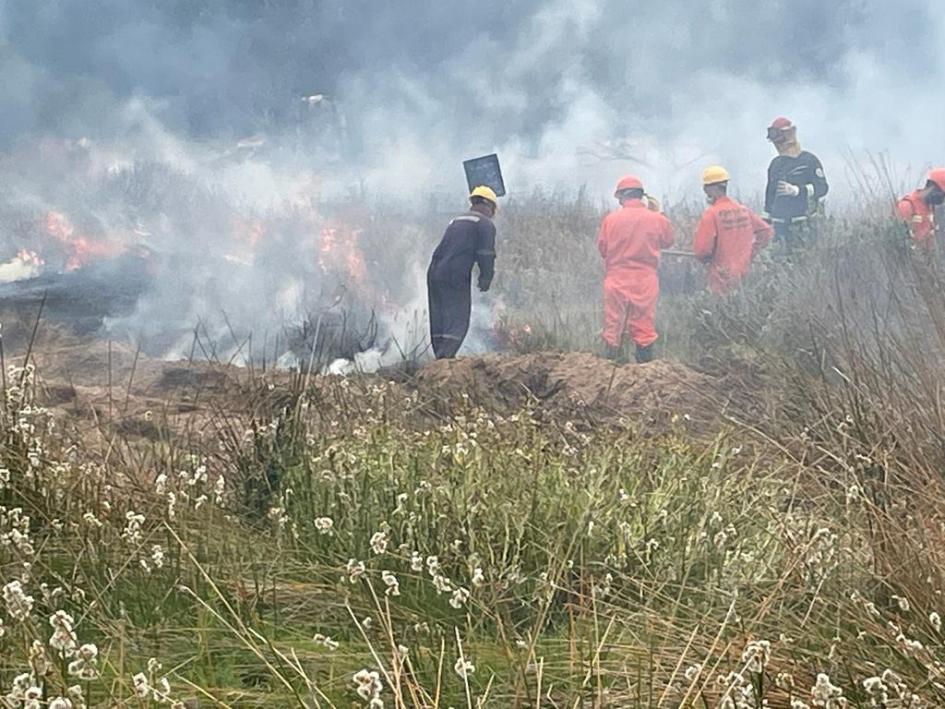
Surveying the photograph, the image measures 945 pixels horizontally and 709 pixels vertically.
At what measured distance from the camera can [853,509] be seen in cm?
317

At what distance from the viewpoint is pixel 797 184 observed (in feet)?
27.6

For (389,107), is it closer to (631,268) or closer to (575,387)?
(631,268)

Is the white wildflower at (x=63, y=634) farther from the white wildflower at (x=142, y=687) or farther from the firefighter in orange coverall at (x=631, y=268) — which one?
the firefighter in orange coverall at (x=631, y=268)

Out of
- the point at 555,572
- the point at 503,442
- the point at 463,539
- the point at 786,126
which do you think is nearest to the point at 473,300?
the point at 786,126

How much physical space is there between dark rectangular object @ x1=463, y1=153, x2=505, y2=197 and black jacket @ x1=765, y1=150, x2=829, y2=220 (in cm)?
191

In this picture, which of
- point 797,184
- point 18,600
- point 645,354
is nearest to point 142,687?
point 18,600

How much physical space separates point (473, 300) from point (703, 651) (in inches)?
221

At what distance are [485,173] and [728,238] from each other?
1.74 metres

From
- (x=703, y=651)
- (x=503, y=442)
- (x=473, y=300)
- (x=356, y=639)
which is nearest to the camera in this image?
(x=703, y=651)

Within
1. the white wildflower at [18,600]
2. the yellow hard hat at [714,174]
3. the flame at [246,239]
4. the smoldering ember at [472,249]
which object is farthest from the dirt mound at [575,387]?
the white wildflower at [18,600]

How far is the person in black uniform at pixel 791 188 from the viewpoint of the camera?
8.27 metres

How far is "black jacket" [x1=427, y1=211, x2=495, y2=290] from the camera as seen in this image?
303 inches

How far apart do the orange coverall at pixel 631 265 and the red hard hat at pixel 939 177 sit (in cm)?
178

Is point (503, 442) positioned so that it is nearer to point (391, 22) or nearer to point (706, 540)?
point (706, 540)
